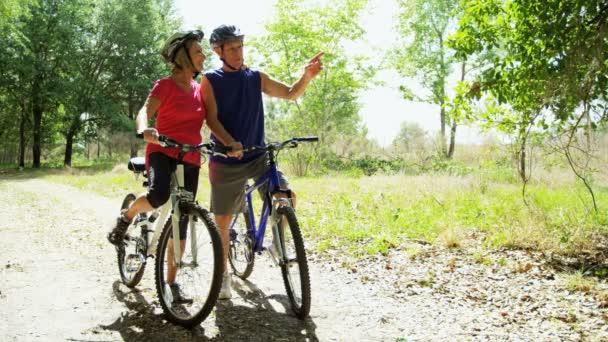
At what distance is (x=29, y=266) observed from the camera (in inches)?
211

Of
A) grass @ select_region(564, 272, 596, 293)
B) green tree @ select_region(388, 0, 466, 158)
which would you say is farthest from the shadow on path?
green tree @ select_region(388, 0, 466, 158)

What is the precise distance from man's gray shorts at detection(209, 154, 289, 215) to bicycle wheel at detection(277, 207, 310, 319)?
40cm

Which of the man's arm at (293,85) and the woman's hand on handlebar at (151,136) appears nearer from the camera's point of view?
the woman's hand on handlebar at (151,136)

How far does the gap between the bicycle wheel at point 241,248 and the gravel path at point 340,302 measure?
16 centimetres

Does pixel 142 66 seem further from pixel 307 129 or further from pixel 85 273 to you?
pixel 85 273

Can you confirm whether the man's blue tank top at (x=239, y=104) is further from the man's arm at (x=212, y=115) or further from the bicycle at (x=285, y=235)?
the bicycle at (x=285, y=235)

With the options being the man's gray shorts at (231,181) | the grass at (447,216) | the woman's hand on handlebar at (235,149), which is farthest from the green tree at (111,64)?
the woman's hand on handlebar at (235,149)

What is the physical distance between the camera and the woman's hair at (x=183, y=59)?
385cm

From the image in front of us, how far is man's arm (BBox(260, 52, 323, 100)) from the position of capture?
4008 millimetres

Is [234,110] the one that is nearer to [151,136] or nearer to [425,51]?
[151,136]

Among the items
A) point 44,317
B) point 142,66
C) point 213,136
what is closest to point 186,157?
point 213,136

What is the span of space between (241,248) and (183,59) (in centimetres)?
187

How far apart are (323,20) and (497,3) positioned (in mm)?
16759

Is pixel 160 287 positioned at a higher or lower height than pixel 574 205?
lower
